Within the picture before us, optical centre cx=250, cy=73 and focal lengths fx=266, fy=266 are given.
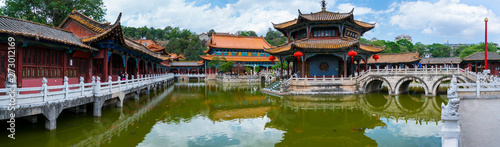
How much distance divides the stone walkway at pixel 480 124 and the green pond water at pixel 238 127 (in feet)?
5.18

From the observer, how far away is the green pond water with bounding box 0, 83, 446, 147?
342 inches

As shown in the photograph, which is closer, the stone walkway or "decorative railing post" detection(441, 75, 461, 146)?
"decorative railing post" detection(441, 75, 461, 146)

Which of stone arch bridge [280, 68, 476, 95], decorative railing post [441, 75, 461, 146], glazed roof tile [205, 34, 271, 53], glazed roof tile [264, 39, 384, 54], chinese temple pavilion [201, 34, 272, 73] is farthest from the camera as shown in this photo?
glazed roof tile [205, 34, 271, 53]

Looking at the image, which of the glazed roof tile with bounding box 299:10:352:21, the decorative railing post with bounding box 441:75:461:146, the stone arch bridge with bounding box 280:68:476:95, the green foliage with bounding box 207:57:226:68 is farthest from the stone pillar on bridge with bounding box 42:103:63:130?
the green foliage with bounding box 207:57:226:68

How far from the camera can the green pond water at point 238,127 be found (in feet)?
28.5

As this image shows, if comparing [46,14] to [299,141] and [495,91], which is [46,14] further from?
[495,91]

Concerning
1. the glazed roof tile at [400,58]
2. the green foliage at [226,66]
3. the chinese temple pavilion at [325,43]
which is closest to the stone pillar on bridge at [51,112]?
the chinese temple pavilion at [325,43]

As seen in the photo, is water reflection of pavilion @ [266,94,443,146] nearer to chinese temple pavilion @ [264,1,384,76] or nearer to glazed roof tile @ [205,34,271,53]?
chinese temple pavilion @ [264,1,384,76]

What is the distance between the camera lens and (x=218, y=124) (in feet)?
37.6

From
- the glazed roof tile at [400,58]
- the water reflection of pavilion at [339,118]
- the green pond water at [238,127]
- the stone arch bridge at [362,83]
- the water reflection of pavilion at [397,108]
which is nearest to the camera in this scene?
the green pond water at [238,127]

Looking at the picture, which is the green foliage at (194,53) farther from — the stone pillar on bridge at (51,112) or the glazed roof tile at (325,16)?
the stone pillar on bridge at (51,112)

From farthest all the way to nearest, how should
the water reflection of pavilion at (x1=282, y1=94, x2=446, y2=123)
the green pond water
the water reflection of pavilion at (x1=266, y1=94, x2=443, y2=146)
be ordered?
the water reflection of pavilion at (x1=282, y1=94, x2=446, y2=123) < the water reflection of pavilion at (x1=266, y1=94, x2=443, y2=146) < the green pond water

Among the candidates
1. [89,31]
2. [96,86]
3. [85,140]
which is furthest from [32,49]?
[85,140]

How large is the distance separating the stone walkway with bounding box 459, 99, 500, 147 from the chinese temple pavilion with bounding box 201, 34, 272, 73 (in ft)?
126
